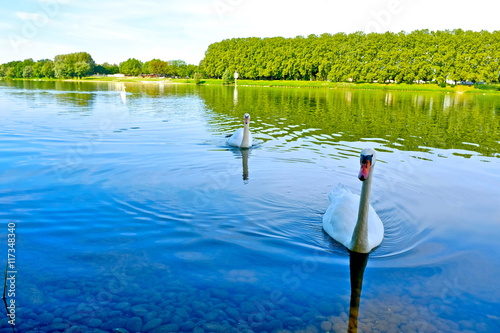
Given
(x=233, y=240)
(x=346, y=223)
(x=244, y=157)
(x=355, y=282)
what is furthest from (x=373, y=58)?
(x=355, y=282)

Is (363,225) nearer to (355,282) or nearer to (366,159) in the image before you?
(355,282)

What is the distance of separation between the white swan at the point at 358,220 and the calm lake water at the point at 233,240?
0.26 metres

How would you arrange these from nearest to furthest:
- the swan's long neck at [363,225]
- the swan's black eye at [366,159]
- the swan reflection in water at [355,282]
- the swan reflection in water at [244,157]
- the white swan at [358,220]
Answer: the swan reflection in water at [355,282]
the swan's black eye at [366,159]
the white swan at [358,220]
the swan's long neck at [363,225]
the swan reflection in water at [244,157]

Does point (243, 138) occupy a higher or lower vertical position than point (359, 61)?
lower

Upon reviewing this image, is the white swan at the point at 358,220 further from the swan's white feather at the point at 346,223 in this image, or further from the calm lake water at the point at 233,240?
the calm lake water at the point at 233,240

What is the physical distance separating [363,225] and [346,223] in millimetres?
692

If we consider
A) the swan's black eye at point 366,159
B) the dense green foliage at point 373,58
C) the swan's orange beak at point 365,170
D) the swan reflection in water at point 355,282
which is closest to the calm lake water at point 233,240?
the swan reflection in water at point 355,282

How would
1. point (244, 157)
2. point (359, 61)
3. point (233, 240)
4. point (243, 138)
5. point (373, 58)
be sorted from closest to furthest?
point (233, 240), point (244, 157), point (243, 138), point (373, 58), point (359, 61)

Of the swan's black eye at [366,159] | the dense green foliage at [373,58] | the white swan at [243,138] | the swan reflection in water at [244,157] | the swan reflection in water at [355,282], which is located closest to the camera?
the swan reflection in water at [355,282]

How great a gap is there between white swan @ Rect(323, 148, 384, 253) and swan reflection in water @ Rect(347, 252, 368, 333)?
15cm

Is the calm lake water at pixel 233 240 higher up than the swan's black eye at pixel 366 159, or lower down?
lower down

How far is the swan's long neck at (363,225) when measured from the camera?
289 inches

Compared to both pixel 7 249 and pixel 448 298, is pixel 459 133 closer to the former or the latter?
pixel 448 298

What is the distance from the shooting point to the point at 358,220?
7.49 m
